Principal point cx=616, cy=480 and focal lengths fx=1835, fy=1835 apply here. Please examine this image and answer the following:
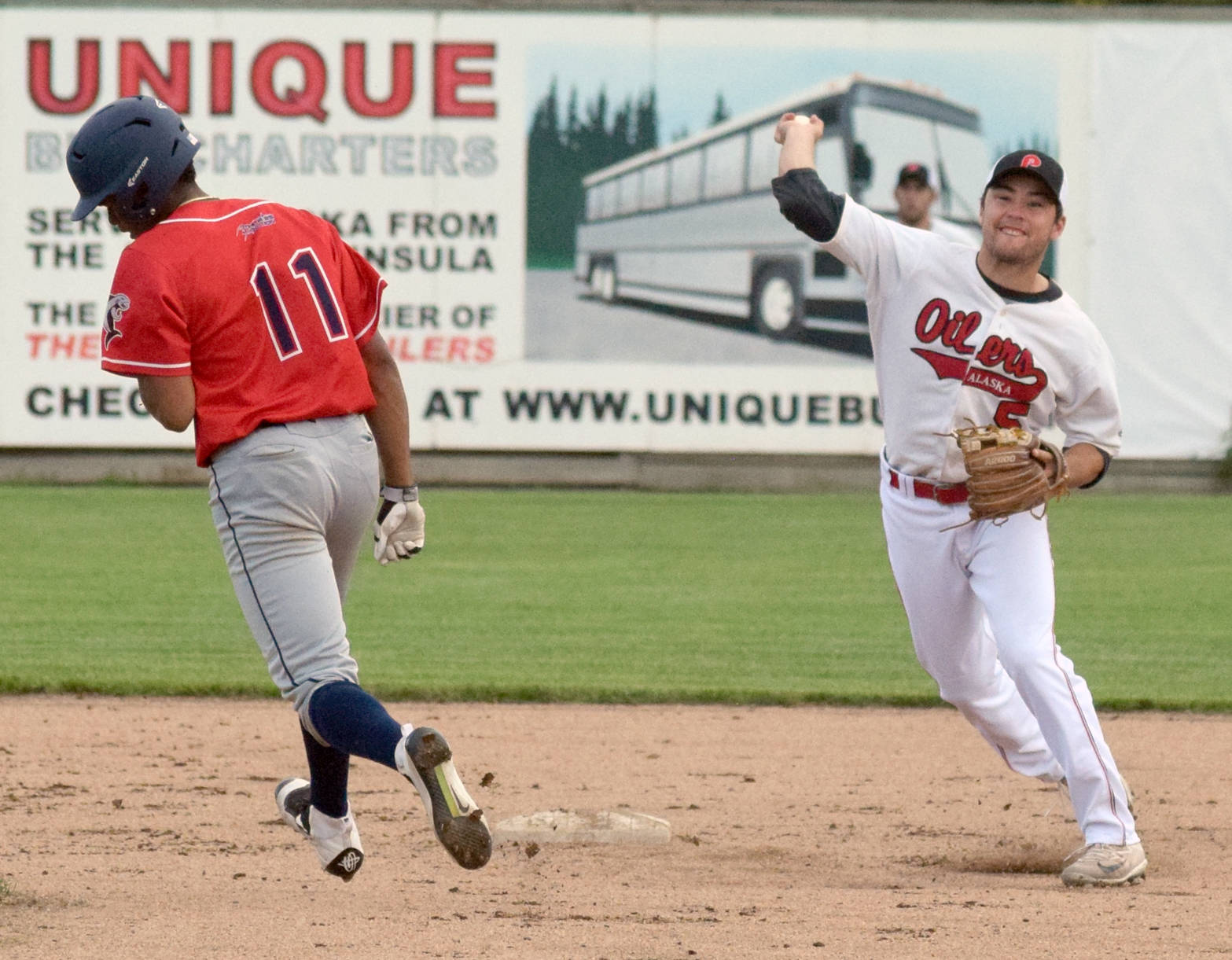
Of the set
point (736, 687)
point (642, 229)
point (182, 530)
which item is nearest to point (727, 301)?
point (642, 229)

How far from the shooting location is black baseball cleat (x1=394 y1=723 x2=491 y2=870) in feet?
11.9

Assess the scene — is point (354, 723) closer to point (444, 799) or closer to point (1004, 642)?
point (444, 799)

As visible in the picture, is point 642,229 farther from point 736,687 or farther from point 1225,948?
point 1225,948

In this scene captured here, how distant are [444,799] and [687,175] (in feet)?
42.8

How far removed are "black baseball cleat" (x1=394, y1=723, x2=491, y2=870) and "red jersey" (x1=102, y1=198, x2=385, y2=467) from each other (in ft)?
2.49

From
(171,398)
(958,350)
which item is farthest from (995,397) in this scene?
(171,398)

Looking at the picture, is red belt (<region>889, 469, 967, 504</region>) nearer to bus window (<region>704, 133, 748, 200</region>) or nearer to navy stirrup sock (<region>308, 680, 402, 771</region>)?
navy stirrup sock (<region>308, 680, 402, 771</region>)

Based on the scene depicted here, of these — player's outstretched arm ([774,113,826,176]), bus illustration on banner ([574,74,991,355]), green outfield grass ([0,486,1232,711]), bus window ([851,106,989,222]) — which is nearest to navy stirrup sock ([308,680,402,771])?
player's outstretched arm ([774,113,826,176])

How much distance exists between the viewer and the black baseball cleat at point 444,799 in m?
3.61

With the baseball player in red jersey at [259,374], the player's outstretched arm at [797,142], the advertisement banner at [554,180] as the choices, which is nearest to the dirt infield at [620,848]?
the baseball player in red jersey at [259,374]

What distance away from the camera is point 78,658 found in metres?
8.11

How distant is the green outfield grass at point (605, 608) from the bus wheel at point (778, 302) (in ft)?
7.45

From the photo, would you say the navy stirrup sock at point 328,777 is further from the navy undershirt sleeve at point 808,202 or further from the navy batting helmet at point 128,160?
the navy undershirt sleeve at point 808,202

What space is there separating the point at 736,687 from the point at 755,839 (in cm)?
250
